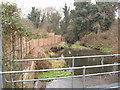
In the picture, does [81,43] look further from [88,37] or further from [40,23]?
[40,23]

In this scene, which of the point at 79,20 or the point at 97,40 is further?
the point at 79,20

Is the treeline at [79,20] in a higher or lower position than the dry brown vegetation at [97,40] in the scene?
higher

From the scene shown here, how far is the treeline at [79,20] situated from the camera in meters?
13.0

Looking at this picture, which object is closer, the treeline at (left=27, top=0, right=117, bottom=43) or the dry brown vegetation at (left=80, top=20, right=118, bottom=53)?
the dry brown vegetation at (left=80, top=20, right=118, bottom=53)

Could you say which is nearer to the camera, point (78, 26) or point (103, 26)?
point (103, 26)

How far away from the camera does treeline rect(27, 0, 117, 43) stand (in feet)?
42.6

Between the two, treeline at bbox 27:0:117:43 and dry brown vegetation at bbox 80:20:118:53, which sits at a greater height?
treeline at bbox 27:0:117:43

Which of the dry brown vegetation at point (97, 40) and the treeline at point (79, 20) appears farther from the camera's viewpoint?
the treeline at point (79, 20)

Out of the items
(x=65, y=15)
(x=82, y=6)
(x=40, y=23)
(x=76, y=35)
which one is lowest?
(x=76, y=35)

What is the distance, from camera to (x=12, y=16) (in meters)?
2.30

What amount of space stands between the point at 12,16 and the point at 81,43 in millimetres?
12641

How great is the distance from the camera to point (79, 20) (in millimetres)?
14617

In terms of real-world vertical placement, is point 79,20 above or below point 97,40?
above

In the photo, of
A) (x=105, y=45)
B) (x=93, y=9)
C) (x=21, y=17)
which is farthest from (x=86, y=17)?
(x=21, y=17)
